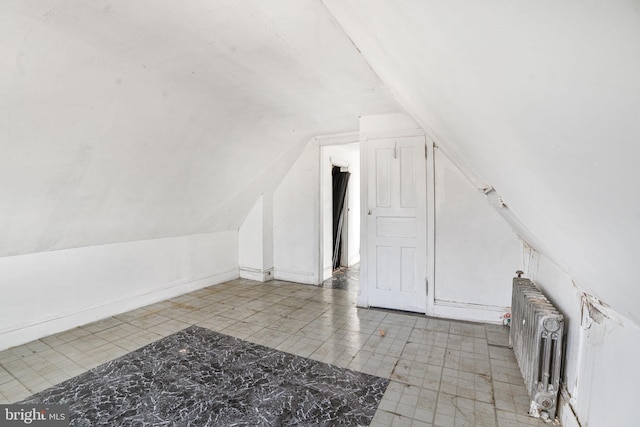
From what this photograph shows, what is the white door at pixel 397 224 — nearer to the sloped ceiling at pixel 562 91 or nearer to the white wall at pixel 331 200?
the white wall at pixel 331 200

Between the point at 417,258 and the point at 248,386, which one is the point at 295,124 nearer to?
the point at 417,258

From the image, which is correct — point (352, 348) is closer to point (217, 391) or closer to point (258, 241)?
point (217, 391)

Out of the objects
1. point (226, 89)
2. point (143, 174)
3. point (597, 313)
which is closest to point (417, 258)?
point (597, 313)

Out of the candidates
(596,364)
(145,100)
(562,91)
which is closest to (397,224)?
(596,364)

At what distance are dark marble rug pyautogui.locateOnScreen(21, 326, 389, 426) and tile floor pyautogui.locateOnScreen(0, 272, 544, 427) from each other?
0.50 feet

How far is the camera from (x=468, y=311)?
134 inches

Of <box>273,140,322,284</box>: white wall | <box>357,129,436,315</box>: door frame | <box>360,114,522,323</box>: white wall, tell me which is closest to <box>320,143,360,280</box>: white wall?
<box>273,140,322,284</box>: white wall

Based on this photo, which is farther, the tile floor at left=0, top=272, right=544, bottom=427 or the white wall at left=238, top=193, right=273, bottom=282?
the white wall at left=238, top=193, right=273, bottom=282

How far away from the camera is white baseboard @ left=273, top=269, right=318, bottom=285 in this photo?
485cm

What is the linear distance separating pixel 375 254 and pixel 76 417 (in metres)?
2.95

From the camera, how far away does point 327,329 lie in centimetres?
322

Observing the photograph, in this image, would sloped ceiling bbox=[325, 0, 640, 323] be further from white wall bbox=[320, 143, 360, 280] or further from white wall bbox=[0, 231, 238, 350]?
white wall bbox=[320, 143, 360, 280]

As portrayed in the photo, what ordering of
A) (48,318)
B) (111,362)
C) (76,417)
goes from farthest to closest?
(48,318), (111,362), (76,417)

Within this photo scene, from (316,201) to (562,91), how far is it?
432cm
